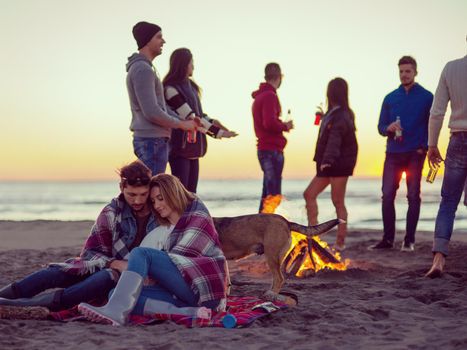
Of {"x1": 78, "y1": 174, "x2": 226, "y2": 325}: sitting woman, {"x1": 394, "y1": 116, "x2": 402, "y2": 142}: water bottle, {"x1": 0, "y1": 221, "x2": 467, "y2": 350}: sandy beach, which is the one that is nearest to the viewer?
{"x1": 0, "y1": 221, "x2": 467, "y2": 350}: sandy beach

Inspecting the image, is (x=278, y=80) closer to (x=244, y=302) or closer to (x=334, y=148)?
(x=334, y=148)

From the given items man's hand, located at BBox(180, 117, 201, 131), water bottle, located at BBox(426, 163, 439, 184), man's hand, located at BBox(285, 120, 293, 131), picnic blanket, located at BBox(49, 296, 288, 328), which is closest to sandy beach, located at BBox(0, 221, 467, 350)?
picnic blanket, located at BBox(49, 296, 288, 328)

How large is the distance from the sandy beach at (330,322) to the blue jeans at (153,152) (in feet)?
4.36

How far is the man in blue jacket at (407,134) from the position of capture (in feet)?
27.9

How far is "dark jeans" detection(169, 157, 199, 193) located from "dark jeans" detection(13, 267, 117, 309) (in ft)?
6.87

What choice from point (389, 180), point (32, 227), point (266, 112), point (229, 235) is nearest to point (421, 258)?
point (389, 180)

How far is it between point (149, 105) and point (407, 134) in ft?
12.9

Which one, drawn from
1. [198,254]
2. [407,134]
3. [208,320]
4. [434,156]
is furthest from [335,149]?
[208,320]

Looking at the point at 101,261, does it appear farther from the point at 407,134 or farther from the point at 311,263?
the point at 407,134

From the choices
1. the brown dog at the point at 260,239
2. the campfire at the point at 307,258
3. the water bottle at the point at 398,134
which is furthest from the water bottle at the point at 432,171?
the water bottle at the point at 398,134

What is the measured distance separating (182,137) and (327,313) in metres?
2.56

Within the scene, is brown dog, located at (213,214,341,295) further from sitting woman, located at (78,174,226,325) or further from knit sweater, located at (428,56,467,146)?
knit sweater, located at (428,56,467,146)

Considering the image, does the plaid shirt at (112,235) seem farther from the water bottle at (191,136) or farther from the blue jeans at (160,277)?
the water bottle at (191,136)

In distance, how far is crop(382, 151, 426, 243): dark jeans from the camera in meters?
8.51
